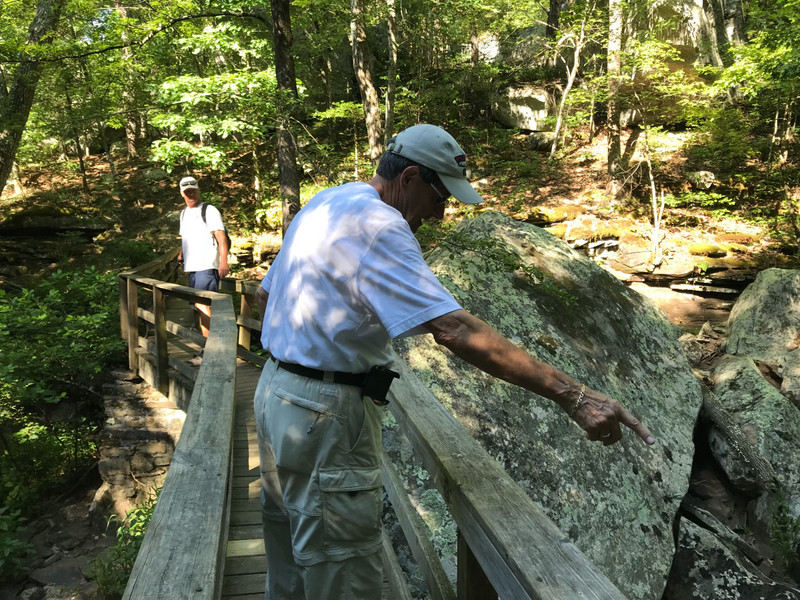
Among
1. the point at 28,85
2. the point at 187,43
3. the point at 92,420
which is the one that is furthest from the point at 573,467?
the point at 28,85

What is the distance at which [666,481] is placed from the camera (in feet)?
14.4

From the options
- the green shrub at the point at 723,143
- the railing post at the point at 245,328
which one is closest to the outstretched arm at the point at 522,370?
the railing post at the point at 245,328

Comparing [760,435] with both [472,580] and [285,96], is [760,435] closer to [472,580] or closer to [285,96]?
[472,580]

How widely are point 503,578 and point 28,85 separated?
518 inches

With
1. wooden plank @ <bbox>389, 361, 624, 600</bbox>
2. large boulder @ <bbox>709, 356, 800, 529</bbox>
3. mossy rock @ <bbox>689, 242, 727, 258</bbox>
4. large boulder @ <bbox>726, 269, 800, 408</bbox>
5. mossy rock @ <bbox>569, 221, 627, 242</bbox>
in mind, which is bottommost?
large boulder @ <bbox>709, 356, 800, 529</bbox>

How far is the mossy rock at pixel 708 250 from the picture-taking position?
1330 centimetres

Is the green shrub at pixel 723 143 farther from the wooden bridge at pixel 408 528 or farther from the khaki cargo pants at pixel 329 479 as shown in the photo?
the khaki cargo pants at pixel 329 479

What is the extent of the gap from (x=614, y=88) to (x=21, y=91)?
13.5 metres

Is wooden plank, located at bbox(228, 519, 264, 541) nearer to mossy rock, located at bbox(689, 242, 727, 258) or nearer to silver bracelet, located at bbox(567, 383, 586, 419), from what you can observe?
silver bracelet, located at bbox(567, 383, 586, 419)

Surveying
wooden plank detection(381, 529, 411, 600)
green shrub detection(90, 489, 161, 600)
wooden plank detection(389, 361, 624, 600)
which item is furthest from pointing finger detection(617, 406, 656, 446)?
green shrub detection(90, 489, 161, 600)

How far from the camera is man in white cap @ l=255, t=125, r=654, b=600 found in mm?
1451

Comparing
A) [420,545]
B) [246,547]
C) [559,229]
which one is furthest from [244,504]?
[559,229]

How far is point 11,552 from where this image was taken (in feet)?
18.9

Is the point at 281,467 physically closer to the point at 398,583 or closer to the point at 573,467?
the point at 398,583
